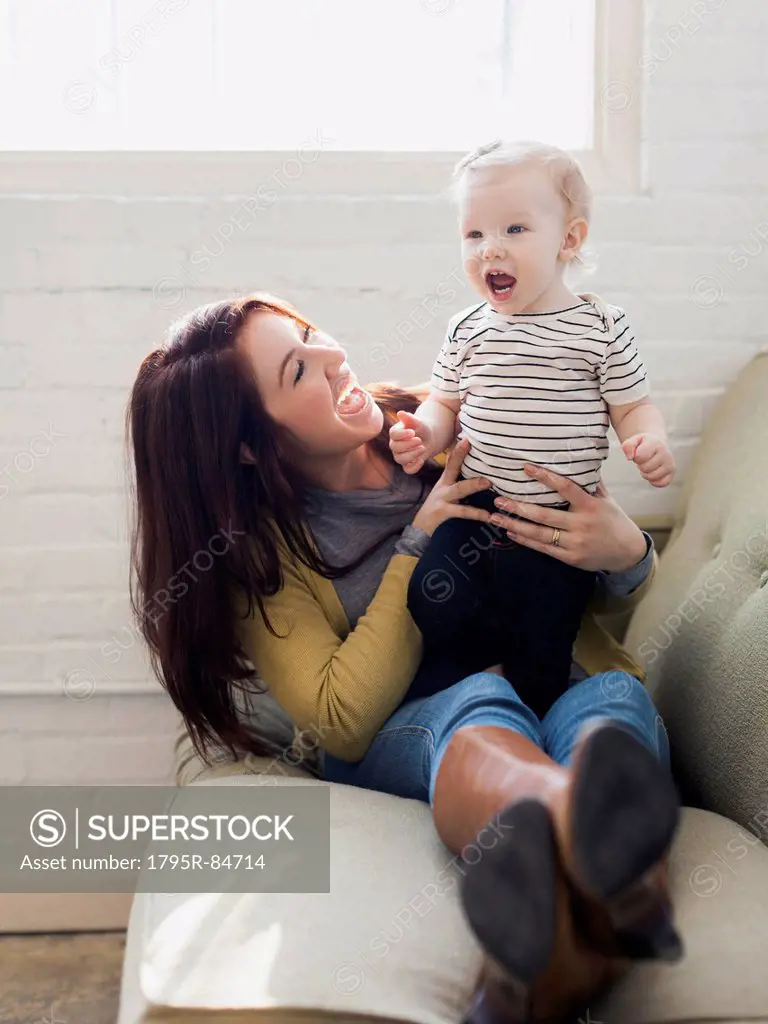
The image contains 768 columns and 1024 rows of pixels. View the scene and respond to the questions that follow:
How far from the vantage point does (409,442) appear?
1.36m

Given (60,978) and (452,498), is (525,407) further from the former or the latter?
(60,978)

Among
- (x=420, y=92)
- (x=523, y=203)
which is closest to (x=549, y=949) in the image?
(x=523, y=203)

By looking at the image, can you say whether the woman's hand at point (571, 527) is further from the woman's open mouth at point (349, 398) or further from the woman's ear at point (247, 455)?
the woman's ear at point (247, 455)

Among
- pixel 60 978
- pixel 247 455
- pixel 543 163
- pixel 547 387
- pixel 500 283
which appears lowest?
pixel 60 978

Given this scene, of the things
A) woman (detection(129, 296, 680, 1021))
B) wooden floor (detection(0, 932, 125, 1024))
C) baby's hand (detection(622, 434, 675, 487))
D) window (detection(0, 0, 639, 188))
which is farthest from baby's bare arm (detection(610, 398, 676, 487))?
wooden floor (detection(0, 932, 125, 1024))

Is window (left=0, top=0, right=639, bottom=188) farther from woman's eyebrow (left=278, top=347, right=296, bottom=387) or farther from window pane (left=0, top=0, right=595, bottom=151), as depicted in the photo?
woman's eyebrow (left=278, top=347, right=296, bottom=387)

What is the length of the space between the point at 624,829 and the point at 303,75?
5.28ft

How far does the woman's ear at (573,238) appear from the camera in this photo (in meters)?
1.28

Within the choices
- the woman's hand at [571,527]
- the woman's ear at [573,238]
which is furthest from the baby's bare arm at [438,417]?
the woman's ear at [573,238]

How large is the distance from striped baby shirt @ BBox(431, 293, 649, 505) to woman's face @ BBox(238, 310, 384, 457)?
17cm

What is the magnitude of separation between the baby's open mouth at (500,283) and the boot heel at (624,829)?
596 mm

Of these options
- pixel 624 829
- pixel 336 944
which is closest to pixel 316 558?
pixel 336 944

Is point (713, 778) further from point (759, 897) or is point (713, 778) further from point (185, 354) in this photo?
point (185, 354)

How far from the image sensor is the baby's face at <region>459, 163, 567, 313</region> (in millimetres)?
1226
